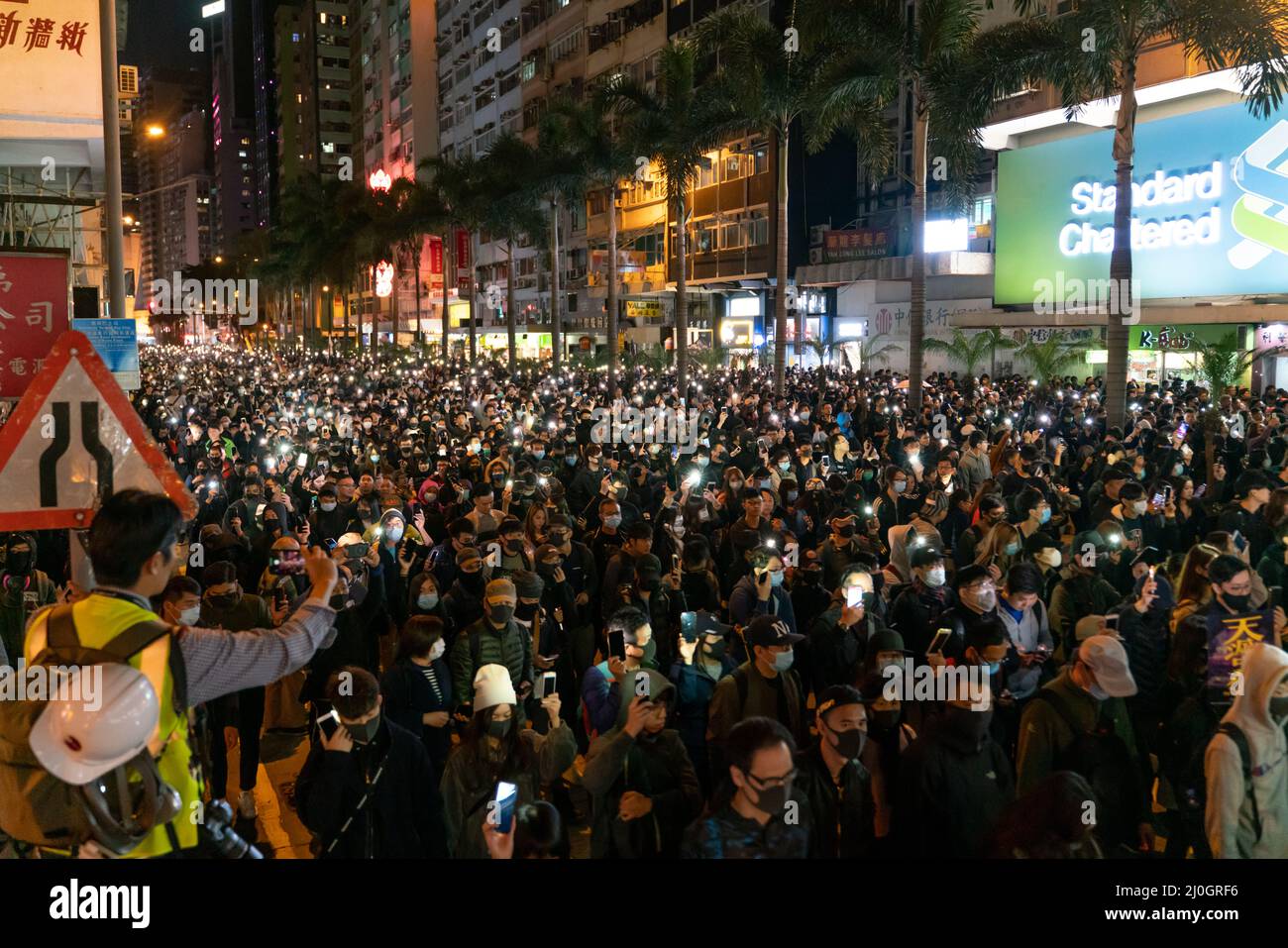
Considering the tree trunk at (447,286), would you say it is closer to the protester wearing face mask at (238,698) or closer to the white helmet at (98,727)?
the protester wearing face mask at (238,698)

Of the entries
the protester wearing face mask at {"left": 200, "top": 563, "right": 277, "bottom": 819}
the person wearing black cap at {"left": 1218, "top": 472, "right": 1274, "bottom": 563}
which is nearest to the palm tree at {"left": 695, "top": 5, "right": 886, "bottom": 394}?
the person wearing black cap at {"left": 1218, "top": 472, "right": 1274, "bottom": 563}

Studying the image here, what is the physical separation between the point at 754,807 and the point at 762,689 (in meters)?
1.75

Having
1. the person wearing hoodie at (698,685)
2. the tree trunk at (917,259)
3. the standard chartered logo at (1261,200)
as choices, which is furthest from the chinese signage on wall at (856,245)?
the person wearing hoodie at (698,685)

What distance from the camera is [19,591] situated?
24.2 feet

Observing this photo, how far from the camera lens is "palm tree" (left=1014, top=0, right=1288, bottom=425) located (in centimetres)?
1756

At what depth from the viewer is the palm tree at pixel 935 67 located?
66.7 ft

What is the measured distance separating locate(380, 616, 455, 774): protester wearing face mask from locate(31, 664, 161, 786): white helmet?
9.65 ft

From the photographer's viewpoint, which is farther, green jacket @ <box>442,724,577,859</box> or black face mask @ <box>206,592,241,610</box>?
black face mask @ <box>206,592,241,610</box>

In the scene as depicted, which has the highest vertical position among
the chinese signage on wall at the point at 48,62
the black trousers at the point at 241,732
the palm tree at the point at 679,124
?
the palm tree at the point at 679,124

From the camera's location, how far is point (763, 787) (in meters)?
3.83

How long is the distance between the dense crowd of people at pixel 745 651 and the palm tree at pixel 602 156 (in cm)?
2324

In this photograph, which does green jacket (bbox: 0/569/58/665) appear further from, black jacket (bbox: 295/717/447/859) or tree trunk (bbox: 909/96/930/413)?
tree trunk (bbox: 909/96/930/413)
